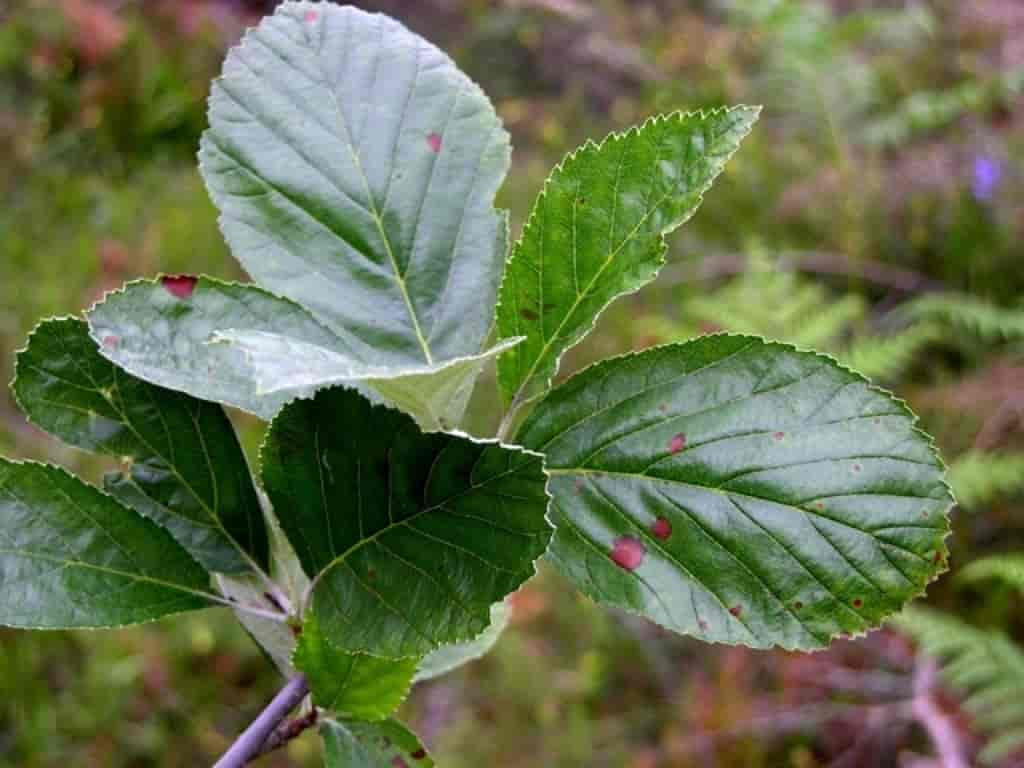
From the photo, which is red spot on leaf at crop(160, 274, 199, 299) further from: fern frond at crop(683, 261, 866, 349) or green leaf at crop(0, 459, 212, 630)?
fern frond at crop(683, 261, 866, 349)

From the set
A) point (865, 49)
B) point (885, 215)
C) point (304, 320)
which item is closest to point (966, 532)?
point (885, 215)

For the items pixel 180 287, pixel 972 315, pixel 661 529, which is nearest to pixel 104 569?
pixel 180 287

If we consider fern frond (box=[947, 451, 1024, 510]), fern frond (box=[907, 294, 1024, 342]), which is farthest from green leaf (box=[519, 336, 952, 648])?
fern frond (box=[907, 294, 1024, 342])

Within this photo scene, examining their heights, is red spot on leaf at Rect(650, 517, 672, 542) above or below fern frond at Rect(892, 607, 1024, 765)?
above

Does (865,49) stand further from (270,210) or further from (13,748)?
(270,210)

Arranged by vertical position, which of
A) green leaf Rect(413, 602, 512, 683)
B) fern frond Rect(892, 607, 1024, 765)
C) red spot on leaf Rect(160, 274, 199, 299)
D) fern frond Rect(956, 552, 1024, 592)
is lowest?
fern frond Rect(892, 607, 1024, 765)

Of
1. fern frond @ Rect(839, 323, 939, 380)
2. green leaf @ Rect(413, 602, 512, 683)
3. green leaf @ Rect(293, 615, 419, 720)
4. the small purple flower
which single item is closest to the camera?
green leaf @ Rect(293, 615, 419, 720)

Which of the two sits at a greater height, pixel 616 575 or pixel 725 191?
pixel 616 575
